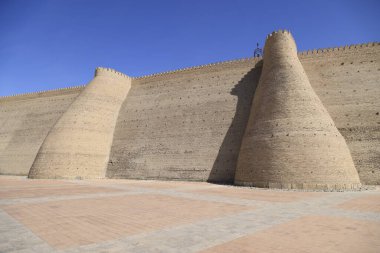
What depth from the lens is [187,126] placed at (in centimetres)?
2220

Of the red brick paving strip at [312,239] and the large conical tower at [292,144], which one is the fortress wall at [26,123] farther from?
the red brick paving strip at [312,239]

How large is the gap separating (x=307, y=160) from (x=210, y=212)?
8.63m

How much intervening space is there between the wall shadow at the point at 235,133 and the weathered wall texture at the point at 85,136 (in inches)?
383

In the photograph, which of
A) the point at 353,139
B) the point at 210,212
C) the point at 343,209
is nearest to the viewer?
the point at 210,212

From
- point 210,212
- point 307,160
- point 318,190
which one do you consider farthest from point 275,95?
point 210,212

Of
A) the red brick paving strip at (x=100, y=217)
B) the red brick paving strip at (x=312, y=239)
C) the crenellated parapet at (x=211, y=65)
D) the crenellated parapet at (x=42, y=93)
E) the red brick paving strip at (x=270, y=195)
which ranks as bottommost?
the red brick paving strip at (x=100, y=217)

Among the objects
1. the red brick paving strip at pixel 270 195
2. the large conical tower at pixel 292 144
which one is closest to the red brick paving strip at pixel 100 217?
the red brick paving strip at pixel 270 195

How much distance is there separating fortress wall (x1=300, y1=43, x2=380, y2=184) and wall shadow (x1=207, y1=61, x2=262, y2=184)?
412 cm

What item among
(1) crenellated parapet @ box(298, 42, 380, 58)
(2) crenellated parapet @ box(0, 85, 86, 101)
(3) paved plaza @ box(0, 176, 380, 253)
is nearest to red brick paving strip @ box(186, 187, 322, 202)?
(3) paved plaza @ box(0, 176, 380, 253)

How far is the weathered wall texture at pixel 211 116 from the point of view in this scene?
1777 cm

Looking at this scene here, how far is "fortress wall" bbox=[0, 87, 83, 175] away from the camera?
28250mm

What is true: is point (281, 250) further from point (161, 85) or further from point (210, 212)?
point (161, 85)

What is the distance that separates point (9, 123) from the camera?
3344 centimetres

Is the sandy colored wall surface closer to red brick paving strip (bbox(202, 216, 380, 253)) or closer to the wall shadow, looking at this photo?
the wall shadow
